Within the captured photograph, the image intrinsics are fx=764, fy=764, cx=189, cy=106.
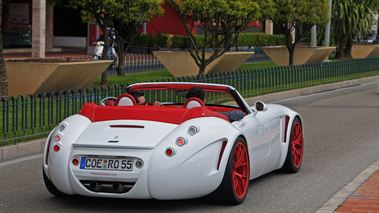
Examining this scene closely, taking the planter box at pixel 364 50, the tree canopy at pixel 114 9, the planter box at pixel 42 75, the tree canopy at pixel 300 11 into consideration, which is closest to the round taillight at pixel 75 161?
the planter box at pixel 42 75

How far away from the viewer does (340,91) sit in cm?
2483

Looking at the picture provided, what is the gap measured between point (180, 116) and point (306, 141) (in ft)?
18.8

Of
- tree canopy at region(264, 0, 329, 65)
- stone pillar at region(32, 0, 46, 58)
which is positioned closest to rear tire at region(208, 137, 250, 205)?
tree canopy at region(264, 0, 329, 65)

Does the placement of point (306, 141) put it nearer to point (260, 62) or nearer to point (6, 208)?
point (6, 208)

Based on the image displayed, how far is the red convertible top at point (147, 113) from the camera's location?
7160 millimetres

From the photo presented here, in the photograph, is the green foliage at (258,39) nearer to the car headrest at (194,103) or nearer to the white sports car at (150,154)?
the car headrest at (194,103)

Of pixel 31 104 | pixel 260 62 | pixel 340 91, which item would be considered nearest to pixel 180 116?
pixel 31 104

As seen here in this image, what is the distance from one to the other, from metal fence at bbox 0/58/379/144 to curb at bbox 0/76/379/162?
23 cm

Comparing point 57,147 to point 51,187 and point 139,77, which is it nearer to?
point 51,187

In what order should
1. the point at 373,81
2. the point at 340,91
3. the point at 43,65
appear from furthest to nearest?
the point at 373,81 < the point at 340,91 < the point at 43,65

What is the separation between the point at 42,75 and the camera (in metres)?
17.8

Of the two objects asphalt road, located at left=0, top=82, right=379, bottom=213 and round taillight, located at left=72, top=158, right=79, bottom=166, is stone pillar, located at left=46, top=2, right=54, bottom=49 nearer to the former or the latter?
asphalt road, located at left=0, top=82, right=379, bottom=213

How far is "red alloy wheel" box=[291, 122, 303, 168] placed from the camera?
923 cm

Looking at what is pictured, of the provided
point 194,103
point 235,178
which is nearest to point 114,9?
point 194,103
